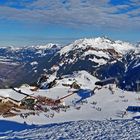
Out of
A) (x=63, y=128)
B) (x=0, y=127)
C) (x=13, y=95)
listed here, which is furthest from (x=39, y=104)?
(x=63, y=128)

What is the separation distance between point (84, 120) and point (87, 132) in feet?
27.5

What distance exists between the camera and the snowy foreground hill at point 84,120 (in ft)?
101

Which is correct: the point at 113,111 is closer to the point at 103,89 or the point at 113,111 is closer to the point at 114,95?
the point at 114,95

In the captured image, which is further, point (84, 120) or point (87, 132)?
point (84, 120)

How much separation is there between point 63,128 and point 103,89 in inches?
1564

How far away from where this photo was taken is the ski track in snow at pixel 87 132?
29125 mm

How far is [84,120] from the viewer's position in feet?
129

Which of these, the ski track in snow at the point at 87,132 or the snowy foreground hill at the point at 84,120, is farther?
the snowy foreground hill at the point at 84,120

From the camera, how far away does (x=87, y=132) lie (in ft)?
102

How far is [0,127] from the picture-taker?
4106 cm

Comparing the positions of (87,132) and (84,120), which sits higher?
(84,120)

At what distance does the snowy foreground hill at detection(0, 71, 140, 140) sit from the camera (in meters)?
30.9

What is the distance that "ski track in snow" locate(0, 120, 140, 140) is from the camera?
29.1 m

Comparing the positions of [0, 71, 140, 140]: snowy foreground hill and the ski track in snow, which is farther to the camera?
[0, 71, 140, 140]: snowy foreground hill
